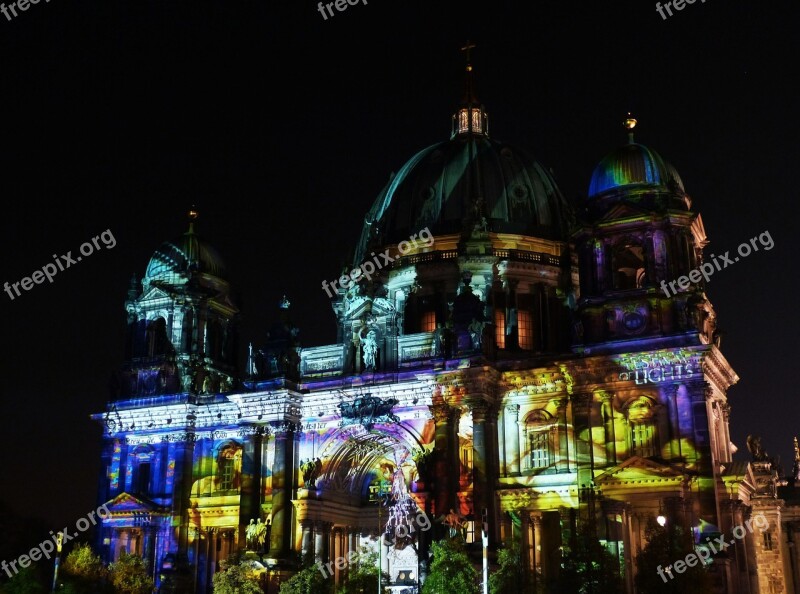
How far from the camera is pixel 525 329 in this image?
2662 inches

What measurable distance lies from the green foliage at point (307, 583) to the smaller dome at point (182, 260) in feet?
83.3

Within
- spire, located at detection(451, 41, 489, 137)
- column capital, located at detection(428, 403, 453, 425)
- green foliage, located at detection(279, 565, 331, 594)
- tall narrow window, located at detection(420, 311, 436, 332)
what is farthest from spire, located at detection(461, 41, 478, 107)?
green foliage, located at detection(279, 565, 331, 594)

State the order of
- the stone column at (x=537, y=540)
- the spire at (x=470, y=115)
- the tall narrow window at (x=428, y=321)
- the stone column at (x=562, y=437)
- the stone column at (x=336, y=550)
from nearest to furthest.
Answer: the stone column at (x=562, y=437) < the stone column at (x=537, y=540) < the stone column at (x=336, y=550) < the tall narrow window at (x=428, y=321) < the spire at (x=470, y=115)

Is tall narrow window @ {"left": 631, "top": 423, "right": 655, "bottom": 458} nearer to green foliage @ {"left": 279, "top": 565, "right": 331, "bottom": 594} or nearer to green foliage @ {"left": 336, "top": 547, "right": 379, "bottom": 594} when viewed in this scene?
green foliage @ {"left": 336, "top": 547, "right": 379, "bottom": 594}

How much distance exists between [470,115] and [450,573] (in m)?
42.3

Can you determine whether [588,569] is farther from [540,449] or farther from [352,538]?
[352,538]

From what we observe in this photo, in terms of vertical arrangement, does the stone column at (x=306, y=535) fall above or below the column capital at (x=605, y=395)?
below

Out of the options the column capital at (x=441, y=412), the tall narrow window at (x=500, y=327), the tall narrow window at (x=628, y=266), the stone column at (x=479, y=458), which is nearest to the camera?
the stone column at (x=479, y=458)

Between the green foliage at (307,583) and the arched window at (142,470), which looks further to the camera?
the arched window at (142,470)

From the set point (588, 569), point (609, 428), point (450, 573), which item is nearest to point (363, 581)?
point (450, 573)

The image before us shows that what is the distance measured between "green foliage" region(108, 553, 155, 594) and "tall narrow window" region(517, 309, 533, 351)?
87.5ft

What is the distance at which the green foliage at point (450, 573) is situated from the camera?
4841cm

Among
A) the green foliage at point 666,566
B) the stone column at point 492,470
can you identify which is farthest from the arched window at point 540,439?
the green foliage at point 666,566

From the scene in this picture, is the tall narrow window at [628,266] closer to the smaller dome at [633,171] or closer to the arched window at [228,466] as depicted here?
the smaller dome at [633,171]
